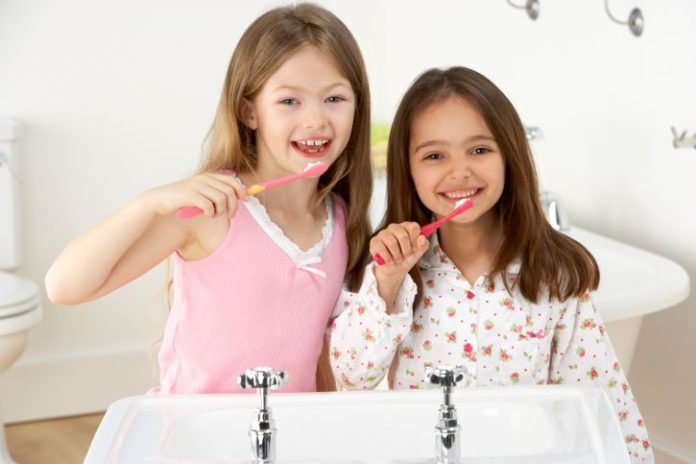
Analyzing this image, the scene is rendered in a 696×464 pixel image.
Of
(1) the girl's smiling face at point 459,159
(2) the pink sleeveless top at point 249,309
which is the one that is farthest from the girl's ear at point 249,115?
(1) the girl's smiling face at point 459,159

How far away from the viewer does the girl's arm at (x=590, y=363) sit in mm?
1556

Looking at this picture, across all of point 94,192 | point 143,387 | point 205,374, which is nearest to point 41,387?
point 143,387

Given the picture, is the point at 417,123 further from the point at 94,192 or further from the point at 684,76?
the point at 94,192

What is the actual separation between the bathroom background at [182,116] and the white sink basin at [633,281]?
0.43 feet

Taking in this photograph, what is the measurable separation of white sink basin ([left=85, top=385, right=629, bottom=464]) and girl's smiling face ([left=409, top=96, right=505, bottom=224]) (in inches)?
11.5

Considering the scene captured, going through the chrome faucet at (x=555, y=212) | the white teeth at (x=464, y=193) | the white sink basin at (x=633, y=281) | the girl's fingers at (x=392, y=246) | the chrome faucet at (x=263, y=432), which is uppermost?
the white teeth at (x=464, y=193)

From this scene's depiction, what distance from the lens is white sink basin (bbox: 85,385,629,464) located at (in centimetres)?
118

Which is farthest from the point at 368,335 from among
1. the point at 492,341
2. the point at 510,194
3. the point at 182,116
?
the point at 182,116

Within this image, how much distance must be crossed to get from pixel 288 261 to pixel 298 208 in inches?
3.4

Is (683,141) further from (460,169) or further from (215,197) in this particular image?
(215,197)

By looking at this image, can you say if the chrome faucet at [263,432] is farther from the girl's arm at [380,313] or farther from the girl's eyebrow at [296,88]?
the girl's eyebrow at [296,88]

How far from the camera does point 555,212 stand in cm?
255

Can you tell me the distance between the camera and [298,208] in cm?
166

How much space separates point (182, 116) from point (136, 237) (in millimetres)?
1902
